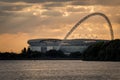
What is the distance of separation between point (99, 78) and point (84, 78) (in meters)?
2.71

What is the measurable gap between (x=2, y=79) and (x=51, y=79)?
8.31m

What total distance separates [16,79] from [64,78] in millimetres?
8378

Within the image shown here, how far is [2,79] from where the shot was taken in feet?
346

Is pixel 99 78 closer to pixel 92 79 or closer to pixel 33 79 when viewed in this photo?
pixel 92 79

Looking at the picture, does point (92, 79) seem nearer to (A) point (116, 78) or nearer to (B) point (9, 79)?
(A) point (116, 78)

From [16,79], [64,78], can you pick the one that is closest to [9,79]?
[16,79]

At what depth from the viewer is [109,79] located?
103m

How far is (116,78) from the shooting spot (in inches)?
4136

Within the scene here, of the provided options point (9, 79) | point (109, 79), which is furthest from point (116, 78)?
point (9, 79)

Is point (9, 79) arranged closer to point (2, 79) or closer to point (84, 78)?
point (2, 79)

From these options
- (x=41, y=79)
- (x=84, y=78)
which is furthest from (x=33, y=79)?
(x=84, y=78)

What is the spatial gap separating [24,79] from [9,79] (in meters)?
2.55

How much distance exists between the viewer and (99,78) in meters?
107

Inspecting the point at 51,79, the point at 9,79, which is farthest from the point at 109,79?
the point at 9,79
